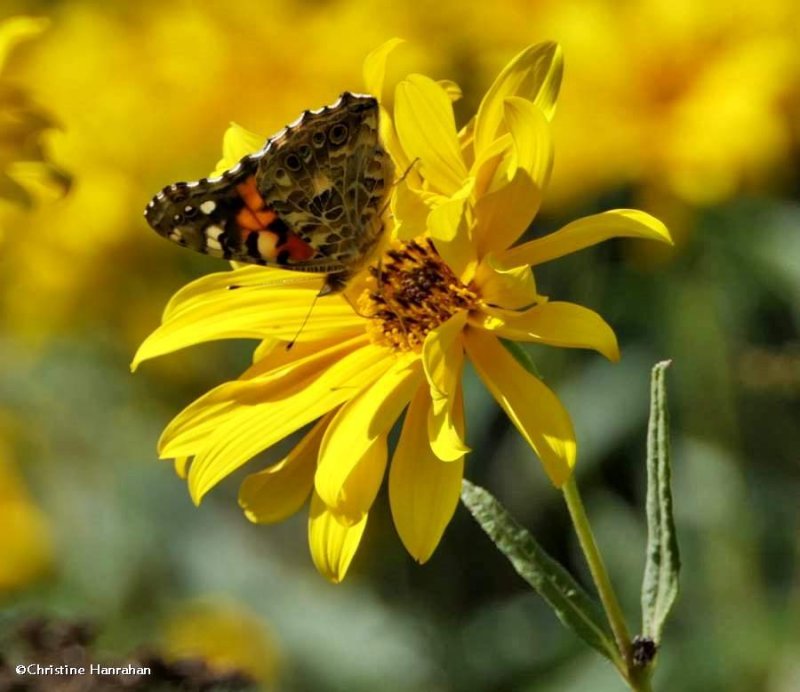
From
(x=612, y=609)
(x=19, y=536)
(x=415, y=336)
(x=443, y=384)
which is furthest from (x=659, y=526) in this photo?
(x=19, y=536)

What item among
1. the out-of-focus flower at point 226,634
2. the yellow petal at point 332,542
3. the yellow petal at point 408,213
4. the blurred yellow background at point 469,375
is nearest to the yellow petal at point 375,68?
the yellow petal at point 408,213

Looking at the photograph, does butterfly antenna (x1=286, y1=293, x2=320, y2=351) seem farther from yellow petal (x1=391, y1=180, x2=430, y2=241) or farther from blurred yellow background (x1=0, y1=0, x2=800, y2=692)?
blurred yellow background (x1=0, y1=0, x2=800, y2=692)

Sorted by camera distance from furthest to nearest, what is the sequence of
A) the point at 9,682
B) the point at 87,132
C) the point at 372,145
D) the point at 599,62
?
the point at 87,132 → the point at 599,62 → the point at 372,145 → the point at 9,682

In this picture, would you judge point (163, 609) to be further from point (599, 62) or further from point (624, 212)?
point (624, 212)

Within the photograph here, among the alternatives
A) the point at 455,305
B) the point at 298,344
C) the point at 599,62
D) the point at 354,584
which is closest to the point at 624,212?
the point at 455,305

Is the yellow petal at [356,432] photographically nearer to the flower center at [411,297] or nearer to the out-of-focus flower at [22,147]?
the flower center at [411,297]

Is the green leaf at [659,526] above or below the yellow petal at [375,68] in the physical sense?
below
